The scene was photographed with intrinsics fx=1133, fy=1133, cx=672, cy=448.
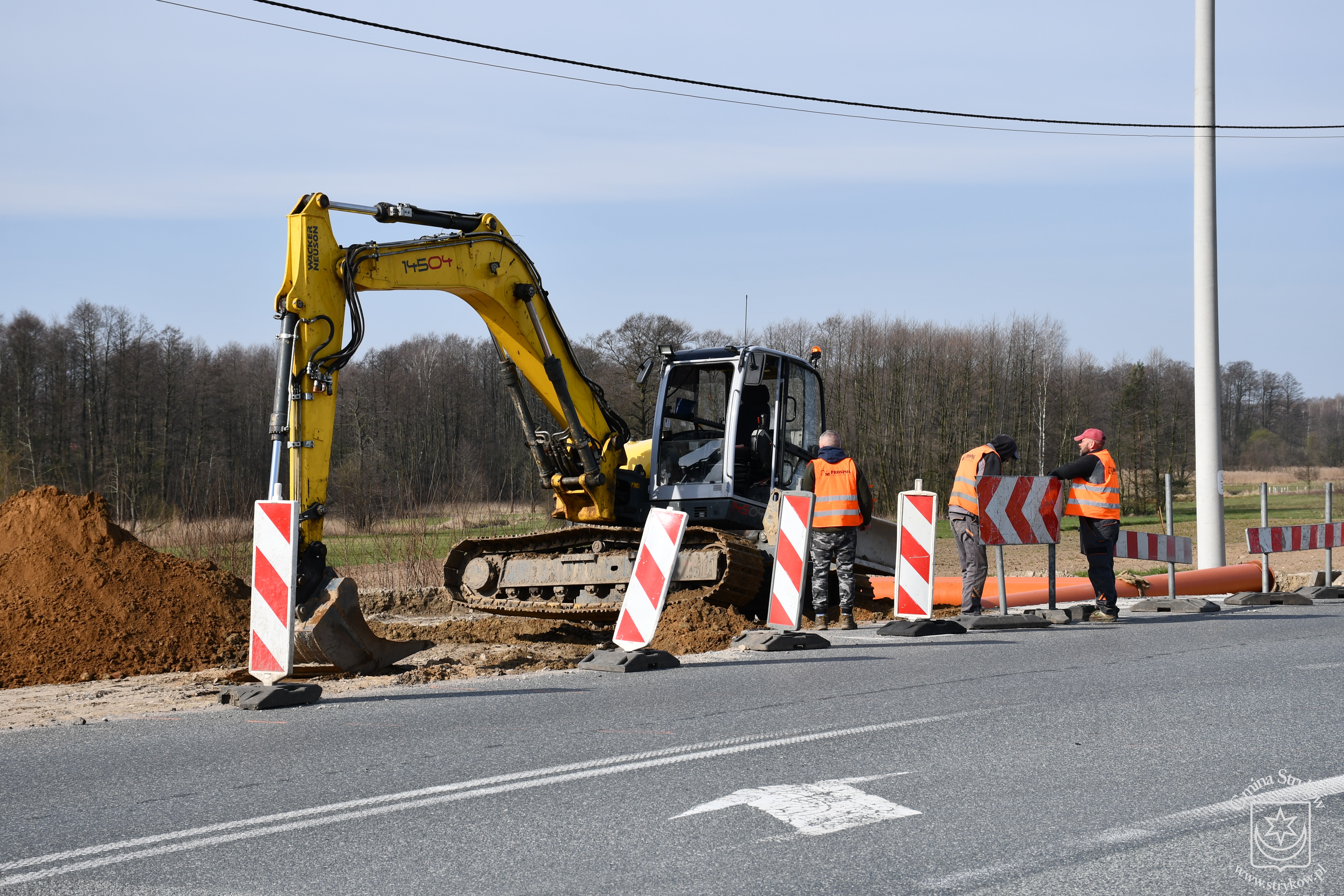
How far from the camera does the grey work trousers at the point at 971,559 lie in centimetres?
1161

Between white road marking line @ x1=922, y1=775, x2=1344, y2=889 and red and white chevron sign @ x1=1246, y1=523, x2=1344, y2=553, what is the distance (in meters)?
10.3

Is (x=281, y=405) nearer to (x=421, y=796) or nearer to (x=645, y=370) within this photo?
(x=645, y=370)

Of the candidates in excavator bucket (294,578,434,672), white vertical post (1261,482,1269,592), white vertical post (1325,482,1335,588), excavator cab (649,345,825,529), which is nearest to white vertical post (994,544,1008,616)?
excavator cab (649,345,825,529)

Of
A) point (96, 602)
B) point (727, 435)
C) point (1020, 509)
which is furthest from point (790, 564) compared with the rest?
point (96, 602)

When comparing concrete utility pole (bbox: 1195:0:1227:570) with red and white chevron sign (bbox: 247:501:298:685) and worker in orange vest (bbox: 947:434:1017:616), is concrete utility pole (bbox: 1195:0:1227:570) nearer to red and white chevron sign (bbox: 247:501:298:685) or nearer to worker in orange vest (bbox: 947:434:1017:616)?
worker in orange vest (bbox: 947:434:1017:616)

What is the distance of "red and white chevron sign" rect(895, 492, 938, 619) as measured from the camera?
10742 mm

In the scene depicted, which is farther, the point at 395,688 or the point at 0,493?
the point at 0,493

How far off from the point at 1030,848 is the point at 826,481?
787 cm

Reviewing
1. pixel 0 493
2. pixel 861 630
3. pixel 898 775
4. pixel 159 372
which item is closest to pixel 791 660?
pixel 861 630

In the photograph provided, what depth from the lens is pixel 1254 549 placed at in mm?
14469

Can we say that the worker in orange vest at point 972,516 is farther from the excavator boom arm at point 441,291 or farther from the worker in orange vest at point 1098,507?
the excavator boom arm at point 441,291

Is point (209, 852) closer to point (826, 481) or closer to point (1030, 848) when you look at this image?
point (1030, 848)

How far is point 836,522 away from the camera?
1161 centimetres

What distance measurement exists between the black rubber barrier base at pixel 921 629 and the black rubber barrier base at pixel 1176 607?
3727 mm
